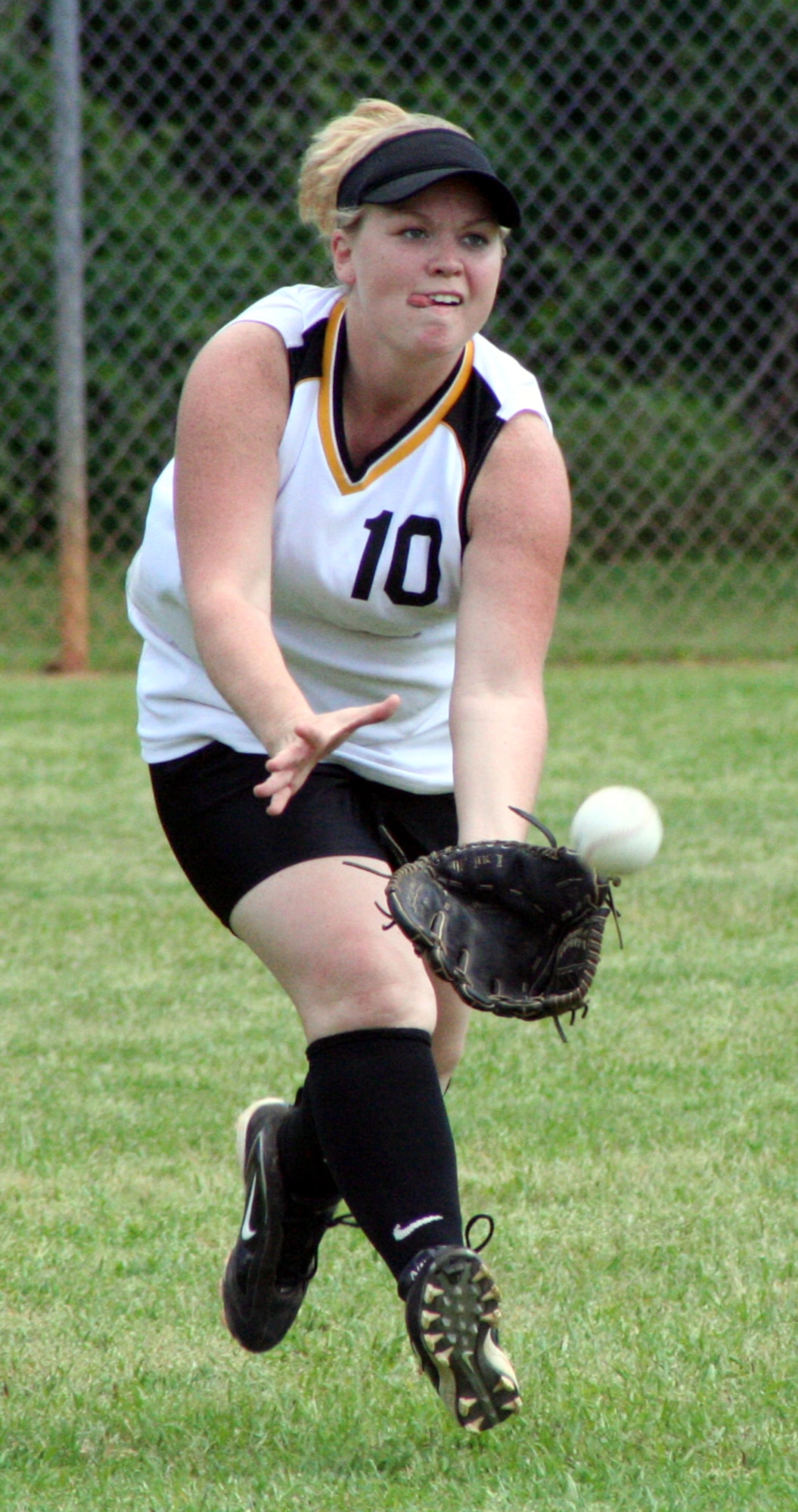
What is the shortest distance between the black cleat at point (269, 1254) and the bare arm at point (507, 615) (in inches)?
21.8

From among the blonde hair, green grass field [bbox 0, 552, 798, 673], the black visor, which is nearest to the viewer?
the black visor

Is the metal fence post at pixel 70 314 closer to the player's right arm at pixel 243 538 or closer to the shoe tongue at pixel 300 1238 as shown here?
the player's right arm at pixel 243 538

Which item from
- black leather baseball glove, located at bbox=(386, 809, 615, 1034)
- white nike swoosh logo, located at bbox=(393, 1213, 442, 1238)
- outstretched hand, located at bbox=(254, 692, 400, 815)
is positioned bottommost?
white nike swoosh logo, located at bbox=(393, 1213, 442, 1238)

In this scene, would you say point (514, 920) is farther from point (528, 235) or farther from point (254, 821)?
point (528, 235)

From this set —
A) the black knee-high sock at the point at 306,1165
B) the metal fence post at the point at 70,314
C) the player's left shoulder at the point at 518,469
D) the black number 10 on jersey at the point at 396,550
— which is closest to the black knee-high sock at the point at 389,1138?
the black knee-high sock at the point at 306,1165

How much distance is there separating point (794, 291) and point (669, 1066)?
7.80 metres

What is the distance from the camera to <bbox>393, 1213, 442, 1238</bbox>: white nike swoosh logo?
2.26 metres

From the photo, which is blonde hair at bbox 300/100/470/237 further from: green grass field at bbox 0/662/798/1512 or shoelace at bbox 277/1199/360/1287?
Result: green grass field at bbox 0/662/798/1512

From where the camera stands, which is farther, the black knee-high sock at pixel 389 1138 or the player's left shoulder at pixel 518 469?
the player's left shoulder at pixel 518 469

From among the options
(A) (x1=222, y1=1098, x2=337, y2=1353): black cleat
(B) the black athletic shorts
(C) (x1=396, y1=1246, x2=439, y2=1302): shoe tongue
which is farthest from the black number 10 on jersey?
(C) (x1=396, y1=1246, x2=439, y2=1302): shoe tongue

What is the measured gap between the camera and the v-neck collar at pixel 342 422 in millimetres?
2543

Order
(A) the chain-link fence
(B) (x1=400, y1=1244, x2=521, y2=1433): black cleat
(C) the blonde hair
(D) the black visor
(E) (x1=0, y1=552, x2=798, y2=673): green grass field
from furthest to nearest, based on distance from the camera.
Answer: (A) the chain-link fence
(E) (x1=0, y1=552, x2=798, y2=673): green grass field
(C) the blonde hair
(D) the black visor
(B) (x1=400, y1=1244, x2=521, y2=1433): black cleat

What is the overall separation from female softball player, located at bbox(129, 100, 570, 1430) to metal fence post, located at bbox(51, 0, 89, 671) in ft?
16.2

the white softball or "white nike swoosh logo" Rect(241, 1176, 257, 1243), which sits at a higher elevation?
the white softball
